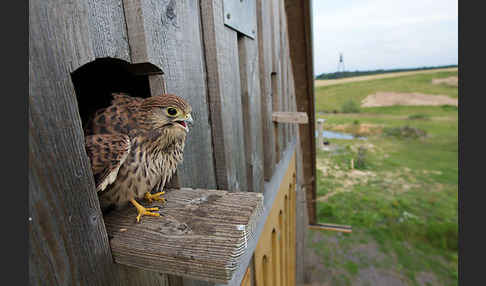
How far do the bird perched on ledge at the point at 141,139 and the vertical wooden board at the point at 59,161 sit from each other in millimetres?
119

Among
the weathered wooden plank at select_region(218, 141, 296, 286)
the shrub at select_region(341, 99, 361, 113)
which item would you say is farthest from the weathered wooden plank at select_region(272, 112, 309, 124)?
the shrub at select_region(341, 99, 361, 113)

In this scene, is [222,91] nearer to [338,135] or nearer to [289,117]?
[289,117]

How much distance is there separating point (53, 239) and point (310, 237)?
707cm

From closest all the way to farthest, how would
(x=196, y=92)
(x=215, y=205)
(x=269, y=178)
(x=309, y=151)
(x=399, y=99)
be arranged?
(x=215, y=205) → (x=196, y=92) → (x=269, y=178) → (x=309, y=151) → (x=399, y=99)

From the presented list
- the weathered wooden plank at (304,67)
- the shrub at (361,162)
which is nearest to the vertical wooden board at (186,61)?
the weathered wooden plank at (304,67)

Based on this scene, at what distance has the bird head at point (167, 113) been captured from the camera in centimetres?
71

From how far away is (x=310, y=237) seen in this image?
265 inches

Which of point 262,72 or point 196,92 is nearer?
point 196,92

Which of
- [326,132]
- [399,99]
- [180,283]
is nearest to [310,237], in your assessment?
[180,283]

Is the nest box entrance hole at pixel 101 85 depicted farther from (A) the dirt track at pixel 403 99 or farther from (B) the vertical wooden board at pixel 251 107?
(A) the dirt track at pixel 403 99

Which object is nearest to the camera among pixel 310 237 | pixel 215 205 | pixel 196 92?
pixel 215 205

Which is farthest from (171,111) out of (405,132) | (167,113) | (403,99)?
(403,99)

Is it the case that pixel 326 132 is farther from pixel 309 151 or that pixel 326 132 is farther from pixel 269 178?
pixel 269 178

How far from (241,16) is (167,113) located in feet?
3.19
